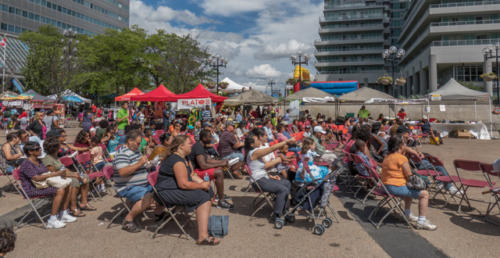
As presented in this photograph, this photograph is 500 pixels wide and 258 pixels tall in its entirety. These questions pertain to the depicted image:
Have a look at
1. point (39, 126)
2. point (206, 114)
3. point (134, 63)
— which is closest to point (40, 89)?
point (134, 63)

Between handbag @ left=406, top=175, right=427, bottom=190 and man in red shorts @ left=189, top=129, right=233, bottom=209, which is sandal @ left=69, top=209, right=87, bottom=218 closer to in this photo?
A: man in red shorts @ left=189, top=129, right=233, bottom=209

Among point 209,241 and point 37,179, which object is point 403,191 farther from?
point 37,179

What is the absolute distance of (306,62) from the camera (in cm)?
2622

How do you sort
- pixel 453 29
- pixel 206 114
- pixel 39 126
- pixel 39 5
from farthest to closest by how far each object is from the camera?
1. pixel 39 5
2. pixel 453 29
3. pixel 206 114
4. pixel 39 126

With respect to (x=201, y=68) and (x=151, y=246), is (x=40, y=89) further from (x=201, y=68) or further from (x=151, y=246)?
(x=151, y=246)

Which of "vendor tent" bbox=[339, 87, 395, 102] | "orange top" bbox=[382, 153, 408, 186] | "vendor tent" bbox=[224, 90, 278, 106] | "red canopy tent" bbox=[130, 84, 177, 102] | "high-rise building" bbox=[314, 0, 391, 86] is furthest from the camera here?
"high-rise building" bbox=[314, 0, 391, 86]

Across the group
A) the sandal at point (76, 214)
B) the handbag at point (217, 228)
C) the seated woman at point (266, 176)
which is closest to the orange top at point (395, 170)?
the seated woman at point (266, 176)

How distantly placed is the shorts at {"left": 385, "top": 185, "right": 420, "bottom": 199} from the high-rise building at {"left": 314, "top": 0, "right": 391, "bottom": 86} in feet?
245

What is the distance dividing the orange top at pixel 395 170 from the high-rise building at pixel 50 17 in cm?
4941

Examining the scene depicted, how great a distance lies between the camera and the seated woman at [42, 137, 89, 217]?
4.82m

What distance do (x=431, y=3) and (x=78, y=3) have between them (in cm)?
6320

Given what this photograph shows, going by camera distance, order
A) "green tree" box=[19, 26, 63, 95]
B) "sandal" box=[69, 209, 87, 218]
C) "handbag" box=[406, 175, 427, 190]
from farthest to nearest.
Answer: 1. "green tree" box=[19, 26, 63, 95]
2. "sandal" box=[69, 209, 87, 218]
3. "handbag" box=[406, 175, 427, 190]

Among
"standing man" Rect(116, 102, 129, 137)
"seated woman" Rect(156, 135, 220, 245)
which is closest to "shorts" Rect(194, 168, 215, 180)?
"seated woman" Rect(156, 135, 220, 245)

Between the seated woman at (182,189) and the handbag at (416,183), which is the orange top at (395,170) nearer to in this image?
the handbag at (416,183)
